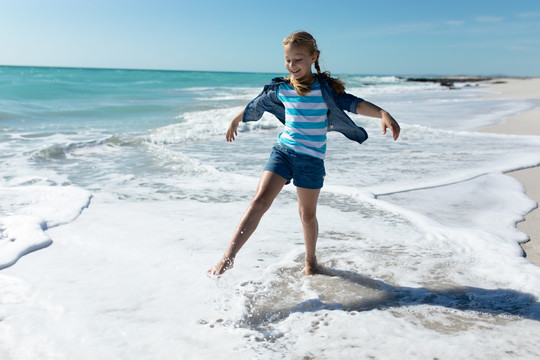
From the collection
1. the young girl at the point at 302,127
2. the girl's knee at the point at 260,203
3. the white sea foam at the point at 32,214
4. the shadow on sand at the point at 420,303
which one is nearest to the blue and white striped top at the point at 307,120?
the young girl at the point at 302,127

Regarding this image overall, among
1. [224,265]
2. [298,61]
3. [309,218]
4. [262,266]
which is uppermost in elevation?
[298,61]

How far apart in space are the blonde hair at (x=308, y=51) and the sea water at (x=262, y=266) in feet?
0.29

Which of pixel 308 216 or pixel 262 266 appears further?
pixel 262 266

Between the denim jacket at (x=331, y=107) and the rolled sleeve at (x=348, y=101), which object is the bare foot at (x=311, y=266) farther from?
the rolled sleeve at (x=348, y=101)

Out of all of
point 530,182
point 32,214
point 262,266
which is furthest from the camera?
point 530,182

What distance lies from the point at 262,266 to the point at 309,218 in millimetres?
511

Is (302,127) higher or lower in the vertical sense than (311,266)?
higher

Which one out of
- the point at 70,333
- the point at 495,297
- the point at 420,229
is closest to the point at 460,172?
the point at 420,229

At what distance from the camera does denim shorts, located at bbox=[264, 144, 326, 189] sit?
2.83 meters

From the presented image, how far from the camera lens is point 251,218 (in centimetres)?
274

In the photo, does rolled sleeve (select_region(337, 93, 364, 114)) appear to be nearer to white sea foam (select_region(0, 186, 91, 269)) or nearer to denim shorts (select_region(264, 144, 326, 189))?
denim shorts (select_region(264, 144, 326, 189))

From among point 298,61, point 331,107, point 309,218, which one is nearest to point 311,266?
point 309,218

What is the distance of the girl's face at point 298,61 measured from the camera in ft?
8.91

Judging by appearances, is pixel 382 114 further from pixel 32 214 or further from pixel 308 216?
pixel 32 214
